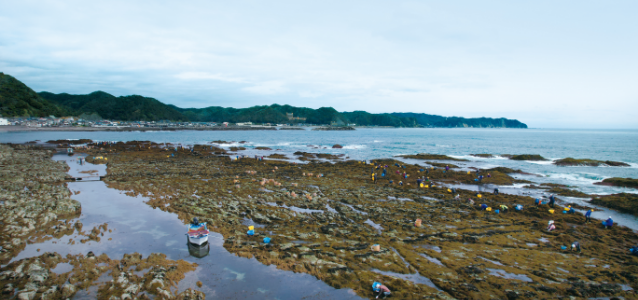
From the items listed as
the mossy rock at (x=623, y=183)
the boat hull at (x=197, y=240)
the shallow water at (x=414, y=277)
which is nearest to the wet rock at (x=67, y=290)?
the boat hull at (x=197, y=240)

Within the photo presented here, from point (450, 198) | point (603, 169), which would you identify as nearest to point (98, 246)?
point (450, 198)

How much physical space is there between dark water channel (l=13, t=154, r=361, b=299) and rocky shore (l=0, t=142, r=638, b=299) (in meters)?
0.50

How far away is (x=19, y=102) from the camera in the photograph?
522 feet

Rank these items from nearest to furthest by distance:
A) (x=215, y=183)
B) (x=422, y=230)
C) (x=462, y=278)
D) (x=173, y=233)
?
1. (x=462, y=278)
2. (x=173, y=233)
3. (x=422, y=230)
4. (x=215, y=183)

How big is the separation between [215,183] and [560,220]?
90.7ft

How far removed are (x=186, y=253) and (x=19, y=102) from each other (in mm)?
225925

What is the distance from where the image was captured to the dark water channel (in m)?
9.82

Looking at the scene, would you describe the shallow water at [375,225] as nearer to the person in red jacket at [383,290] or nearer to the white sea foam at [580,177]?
the person in red jacket at [383,290]

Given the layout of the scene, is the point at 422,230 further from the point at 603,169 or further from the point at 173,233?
the point at 603,169

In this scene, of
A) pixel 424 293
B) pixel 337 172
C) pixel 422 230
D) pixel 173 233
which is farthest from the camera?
pixel 337 172

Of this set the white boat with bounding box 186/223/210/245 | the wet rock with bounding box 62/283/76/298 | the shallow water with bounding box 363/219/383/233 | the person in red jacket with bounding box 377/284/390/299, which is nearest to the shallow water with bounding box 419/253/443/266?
the shallow water with bounding box 363/219/383/233

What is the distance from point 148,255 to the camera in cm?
1194

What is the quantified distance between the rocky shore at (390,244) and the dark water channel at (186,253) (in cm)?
50

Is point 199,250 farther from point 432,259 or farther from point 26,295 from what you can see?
point 432,259
